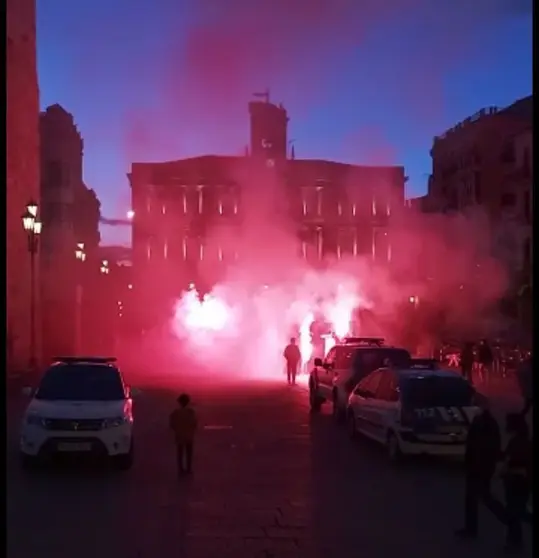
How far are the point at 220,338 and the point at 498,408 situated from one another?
27.5 meters

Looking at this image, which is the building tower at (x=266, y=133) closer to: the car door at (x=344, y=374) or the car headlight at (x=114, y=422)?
the car door at (x=344, y=374)

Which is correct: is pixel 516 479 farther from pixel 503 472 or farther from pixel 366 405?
pixel 366 405

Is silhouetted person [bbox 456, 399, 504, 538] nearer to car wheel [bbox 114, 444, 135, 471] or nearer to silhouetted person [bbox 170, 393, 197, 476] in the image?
silhouetted person [bbox 170, 393, 197, 476]

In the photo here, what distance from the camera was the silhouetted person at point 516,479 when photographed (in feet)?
26.9

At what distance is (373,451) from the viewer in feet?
48.9

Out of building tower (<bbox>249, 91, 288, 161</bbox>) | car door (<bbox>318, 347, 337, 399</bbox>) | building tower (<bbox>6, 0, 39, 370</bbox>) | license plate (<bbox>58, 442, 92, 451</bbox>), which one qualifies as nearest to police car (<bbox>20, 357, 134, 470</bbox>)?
license plate (<bbox>58, 442, 92, 451</bbox>)

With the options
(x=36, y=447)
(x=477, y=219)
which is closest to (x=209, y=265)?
(x=477, y=219)

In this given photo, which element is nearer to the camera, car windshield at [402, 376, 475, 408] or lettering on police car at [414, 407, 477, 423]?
lettering on police car at [414, 407, 477, 423]

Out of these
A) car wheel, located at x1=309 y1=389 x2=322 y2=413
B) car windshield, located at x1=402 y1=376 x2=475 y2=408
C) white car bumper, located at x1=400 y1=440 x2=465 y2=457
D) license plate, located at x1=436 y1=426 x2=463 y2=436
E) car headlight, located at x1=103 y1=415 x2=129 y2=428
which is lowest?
car wheel, located at x1=309 y1=389 x2=322 y2=413

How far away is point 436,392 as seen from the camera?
1382 cm

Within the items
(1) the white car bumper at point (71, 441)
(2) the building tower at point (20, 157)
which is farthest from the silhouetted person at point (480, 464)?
(2) the building tower at point (20, 157)

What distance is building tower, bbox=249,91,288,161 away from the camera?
5578 centimetres

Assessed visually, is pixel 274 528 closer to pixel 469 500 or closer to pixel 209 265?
pixel 469 500

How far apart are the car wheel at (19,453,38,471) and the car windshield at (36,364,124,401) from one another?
0.91 metres
